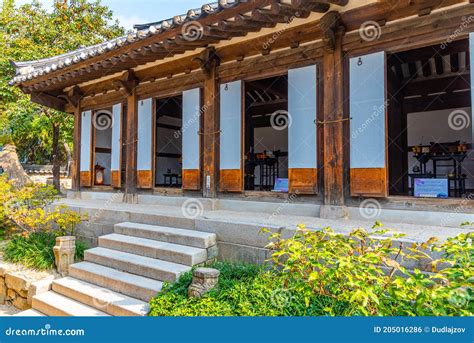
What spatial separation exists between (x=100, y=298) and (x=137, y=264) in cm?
58

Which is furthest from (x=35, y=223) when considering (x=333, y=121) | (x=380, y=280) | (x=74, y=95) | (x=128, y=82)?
(x=380, y=280)

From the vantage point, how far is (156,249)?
14.5 ft

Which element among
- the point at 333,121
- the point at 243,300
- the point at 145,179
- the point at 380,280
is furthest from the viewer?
the point at 145,179

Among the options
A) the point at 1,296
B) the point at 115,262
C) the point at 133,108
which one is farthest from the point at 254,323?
the point at 133,108

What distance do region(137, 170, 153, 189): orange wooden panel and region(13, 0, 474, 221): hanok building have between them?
0.03 metres

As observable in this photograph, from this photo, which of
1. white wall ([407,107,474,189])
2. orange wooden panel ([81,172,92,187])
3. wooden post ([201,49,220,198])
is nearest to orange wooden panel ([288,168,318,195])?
wooden post ([201,49,220,198])

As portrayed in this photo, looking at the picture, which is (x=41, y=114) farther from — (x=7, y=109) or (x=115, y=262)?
(x=115, y=262)

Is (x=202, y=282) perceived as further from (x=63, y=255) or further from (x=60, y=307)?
(x=63, y=255)

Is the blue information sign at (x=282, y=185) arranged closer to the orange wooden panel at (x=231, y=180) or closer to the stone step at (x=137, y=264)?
the orange wooden panel at (x=231, y=180)

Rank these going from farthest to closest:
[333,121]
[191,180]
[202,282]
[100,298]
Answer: [191,180]
[333,121]
[100,298]
[202,282]

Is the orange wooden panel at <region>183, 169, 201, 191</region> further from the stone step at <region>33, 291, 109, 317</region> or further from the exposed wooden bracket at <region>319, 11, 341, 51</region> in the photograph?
the exposed wooden bracket at <region>319, 11, 341, 51</region>

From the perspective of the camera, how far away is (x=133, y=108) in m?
7.39

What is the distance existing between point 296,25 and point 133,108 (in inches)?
167

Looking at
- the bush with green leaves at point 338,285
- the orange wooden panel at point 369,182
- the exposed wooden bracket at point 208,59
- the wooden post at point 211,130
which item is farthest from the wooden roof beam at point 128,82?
the orange wooden panel at point 369,182
